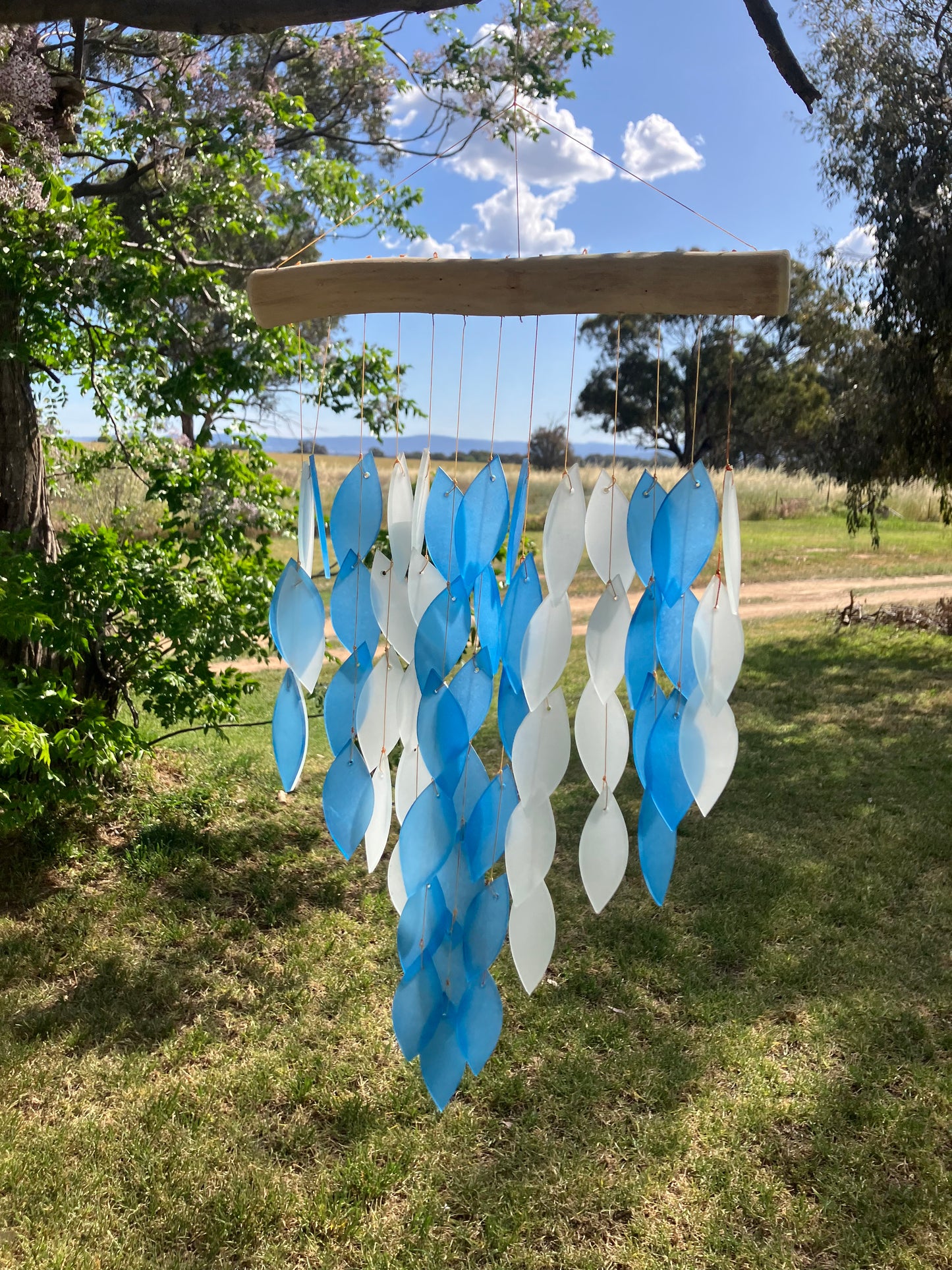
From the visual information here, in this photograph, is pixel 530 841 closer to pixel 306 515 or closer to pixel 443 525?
pixel 443 525

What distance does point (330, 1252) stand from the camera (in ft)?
6.68

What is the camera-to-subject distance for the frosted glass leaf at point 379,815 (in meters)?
1.69

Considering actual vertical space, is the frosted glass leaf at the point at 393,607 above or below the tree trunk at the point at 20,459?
below

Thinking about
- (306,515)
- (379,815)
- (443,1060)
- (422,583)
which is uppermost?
(306,515)

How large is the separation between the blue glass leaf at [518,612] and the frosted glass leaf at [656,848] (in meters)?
0.31

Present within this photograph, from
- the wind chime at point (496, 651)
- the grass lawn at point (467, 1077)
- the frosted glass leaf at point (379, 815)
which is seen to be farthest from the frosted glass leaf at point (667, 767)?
the grass lawn at point (467, 1077)

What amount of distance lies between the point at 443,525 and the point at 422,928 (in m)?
0.70

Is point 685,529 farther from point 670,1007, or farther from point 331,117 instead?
point 331,117

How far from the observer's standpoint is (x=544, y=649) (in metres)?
1.49

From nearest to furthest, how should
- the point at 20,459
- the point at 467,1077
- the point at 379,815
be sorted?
1. the point at 379,815
2. the point at 467,1077
3. the point at 20,459

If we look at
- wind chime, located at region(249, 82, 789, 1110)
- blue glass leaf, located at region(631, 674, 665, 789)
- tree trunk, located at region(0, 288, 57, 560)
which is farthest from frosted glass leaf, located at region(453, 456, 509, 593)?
tree trunk, located at region(0, 288, 57, 560)

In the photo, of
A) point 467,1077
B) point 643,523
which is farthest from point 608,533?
point 467,1077

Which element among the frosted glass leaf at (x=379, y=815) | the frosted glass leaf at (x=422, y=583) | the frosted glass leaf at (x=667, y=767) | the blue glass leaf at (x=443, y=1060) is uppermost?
the frosted glass leaf at (x=422, y=583)

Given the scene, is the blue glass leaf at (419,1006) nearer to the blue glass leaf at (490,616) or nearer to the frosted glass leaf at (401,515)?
the blue glass leaf at (490,616)
